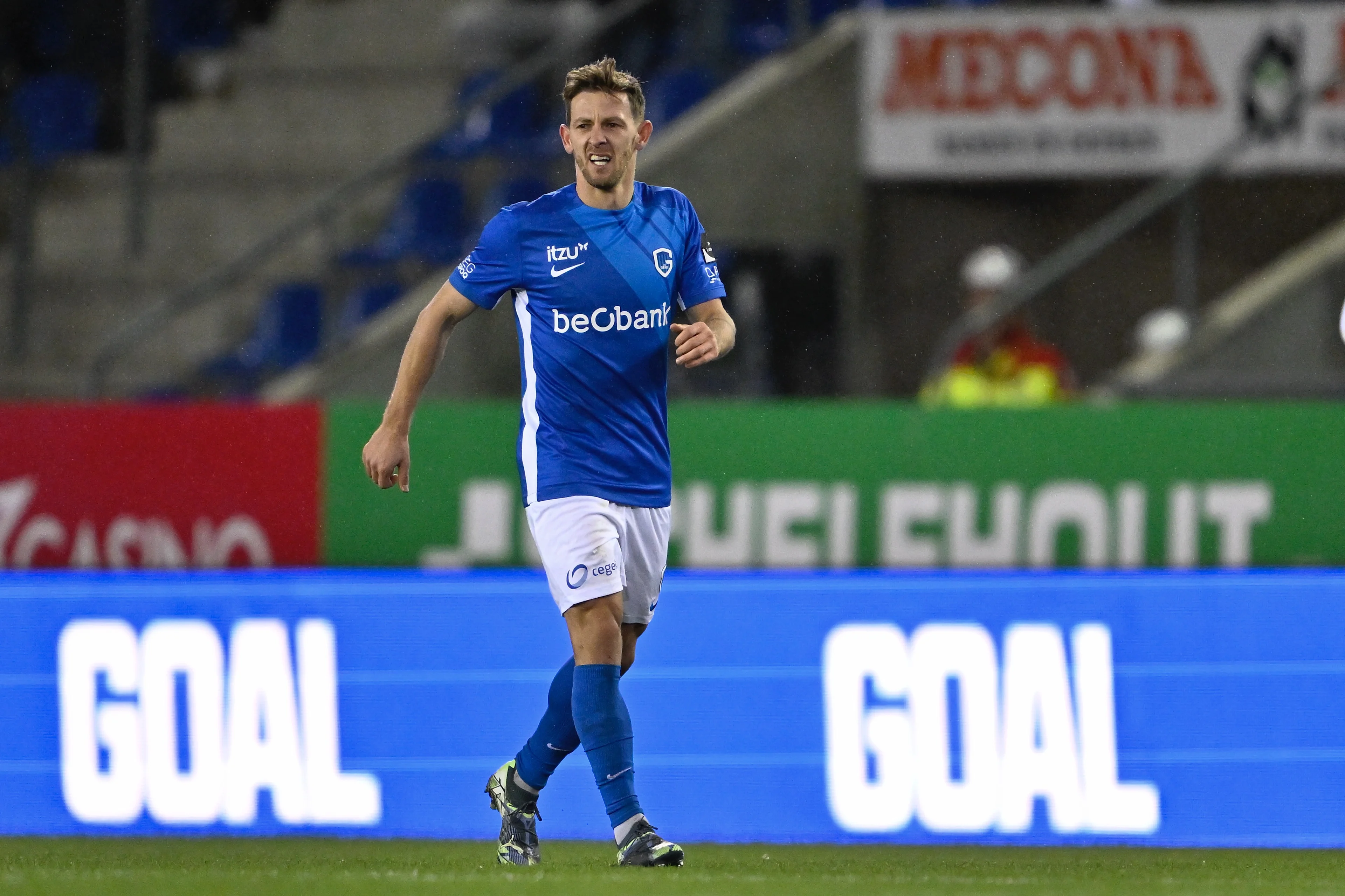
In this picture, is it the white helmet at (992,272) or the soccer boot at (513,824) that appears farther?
the white helmet at (992,272)

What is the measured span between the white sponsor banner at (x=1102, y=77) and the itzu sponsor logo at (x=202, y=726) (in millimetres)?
5567

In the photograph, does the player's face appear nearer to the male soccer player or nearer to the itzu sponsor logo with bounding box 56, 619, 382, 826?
the male soccer player

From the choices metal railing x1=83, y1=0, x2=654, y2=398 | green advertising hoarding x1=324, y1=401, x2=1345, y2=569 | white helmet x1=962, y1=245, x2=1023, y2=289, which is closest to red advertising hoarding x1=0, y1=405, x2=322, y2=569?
green advertising hoarding x1=324, y1=401, x2=1345, y2=569

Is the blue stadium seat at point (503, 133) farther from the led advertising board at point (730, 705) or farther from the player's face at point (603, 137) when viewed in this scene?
the player's face at point (603, 137)

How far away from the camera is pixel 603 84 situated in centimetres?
457

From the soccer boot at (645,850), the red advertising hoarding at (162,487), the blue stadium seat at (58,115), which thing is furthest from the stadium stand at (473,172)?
the soccer boot at (645,850)

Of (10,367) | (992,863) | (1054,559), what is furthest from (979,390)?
(10,367)

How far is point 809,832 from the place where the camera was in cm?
632

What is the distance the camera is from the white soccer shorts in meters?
4.54

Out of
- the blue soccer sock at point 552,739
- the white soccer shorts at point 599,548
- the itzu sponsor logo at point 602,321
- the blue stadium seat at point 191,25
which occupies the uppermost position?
the blue stadium seat at point 191,25

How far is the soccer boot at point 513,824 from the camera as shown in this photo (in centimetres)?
486

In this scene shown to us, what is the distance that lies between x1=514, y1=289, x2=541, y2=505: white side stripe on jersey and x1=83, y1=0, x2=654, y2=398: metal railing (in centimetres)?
523

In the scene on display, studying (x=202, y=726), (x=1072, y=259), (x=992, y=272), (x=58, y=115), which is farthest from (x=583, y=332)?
(x=58, y=115)

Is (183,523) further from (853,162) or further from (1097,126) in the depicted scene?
(1097,126)
